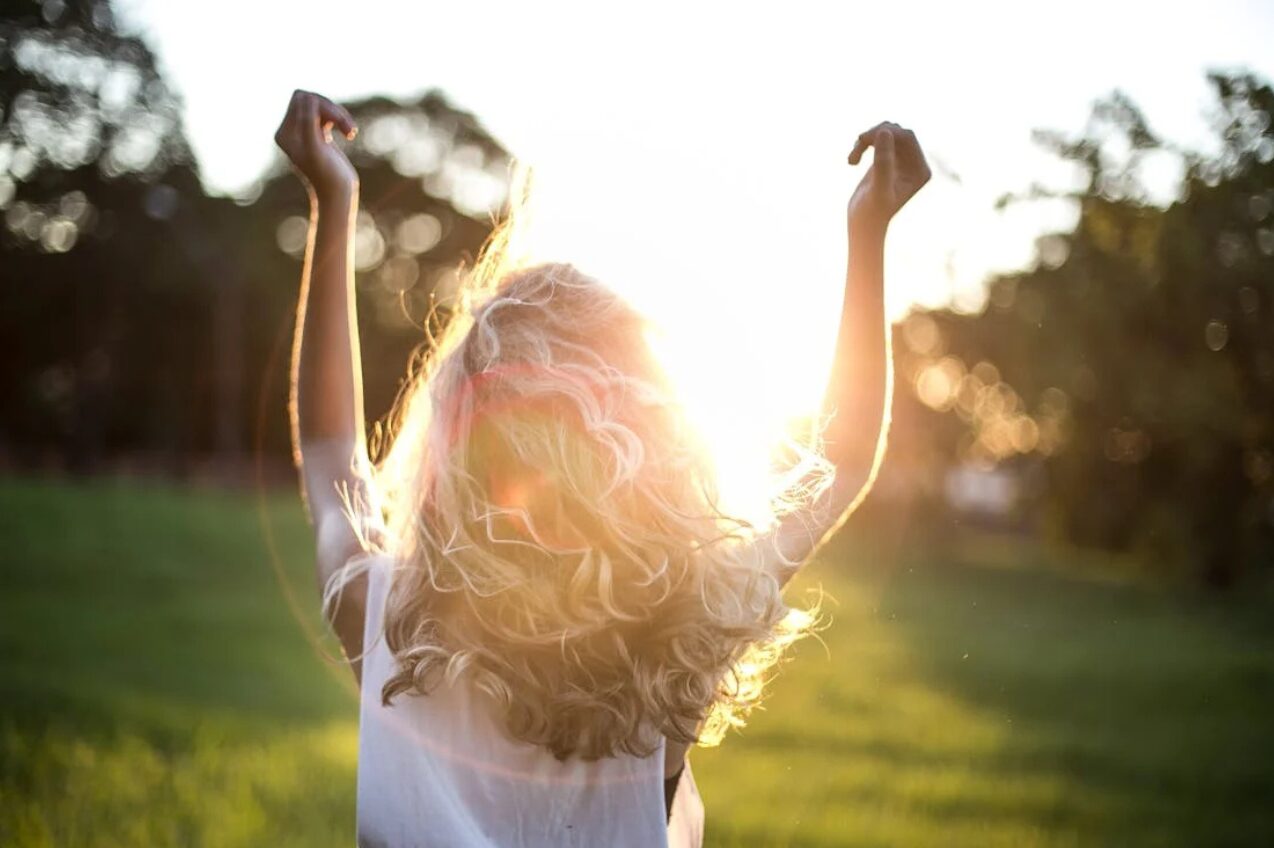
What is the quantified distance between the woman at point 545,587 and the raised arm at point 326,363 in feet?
0.21

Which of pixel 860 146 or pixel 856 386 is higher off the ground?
pixel 860 146

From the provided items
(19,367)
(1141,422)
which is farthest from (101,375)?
(1141,422)

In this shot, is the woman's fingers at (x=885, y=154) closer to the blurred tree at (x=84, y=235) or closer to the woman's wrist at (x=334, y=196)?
the woman's wrist at (x=334, y=196)

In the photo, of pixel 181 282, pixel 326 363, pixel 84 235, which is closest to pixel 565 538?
pixel 326 363

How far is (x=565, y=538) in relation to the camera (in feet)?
4.99

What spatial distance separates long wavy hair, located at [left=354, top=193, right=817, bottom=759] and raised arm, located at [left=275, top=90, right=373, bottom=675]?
156 mm

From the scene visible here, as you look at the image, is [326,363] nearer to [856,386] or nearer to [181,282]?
[856,386]

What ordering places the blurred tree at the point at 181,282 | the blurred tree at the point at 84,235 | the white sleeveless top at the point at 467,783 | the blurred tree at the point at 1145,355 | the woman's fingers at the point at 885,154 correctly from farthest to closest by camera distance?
the blurred tree at the point at 181,282, the blurred tree at the point at 84,235, the blurred tree at the point at 1145,355, the woman's fingers at the point at 885,154, the white sleeveless top at the point at 467,783

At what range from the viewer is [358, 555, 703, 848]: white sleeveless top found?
150 cm

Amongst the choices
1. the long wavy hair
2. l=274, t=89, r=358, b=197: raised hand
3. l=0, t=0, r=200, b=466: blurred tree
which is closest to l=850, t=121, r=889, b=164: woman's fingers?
the long wavy hair

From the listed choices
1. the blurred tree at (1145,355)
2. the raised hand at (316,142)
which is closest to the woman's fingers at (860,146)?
the raised hand at (316,142)

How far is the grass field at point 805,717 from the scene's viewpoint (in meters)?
5.50

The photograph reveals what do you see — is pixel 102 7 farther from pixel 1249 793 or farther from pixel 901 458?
pixel 901 458

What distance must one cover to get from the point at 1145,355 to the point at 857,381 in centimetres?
1438
